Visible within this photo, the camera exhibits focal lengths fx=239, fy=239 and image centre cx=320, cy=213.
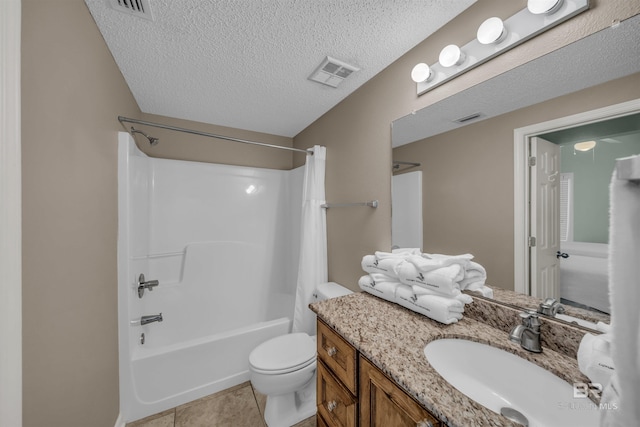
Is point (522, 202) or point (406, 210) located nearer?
point (522, 202)

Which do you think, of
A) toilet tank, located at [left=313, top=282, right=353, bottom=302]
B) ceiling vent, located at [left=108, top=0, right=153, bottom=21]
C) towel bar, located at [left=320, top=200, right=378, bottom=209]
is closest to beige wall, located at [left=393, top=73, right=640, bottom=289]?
towel bar, located at [left=320, top=200, right=378, bottom=209]

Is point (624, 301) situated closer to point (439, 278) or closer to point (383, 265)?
point (439, 278)

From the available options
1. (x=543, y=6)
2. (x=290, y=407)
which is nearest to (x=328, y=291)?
(x=290, y=407)

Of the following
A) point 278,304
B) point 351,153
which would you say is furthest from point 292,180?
point 278,304

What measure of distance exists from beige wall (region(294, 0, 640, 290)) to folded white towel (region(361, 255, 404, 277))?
0.18m

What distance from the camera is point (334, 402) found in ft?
3.41

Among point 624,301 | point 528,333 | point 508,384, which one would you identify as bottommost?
point 508,384

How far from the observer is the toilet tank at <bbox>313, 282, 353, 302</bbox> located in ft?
5.87

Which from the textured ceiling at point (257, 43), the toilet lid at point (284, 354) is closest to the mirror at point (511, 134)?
the textured ceiling at point (257, 43)

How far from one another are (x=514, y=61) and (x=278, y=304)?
261 cm

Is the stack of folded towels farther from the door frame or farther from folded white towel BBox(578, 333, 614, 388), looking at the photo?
folded white towel BBox(578, 333, 614, 388)

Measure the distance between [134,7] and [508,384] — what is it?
206cm

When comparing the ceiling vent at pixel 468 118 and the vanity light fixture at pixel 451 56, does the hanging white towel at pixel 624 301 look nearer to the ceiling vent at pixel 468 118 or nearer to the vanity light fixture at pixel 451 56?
the ceiling vent at pixel 468 118

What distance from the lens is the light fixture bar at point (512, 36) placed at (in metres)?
0.80
